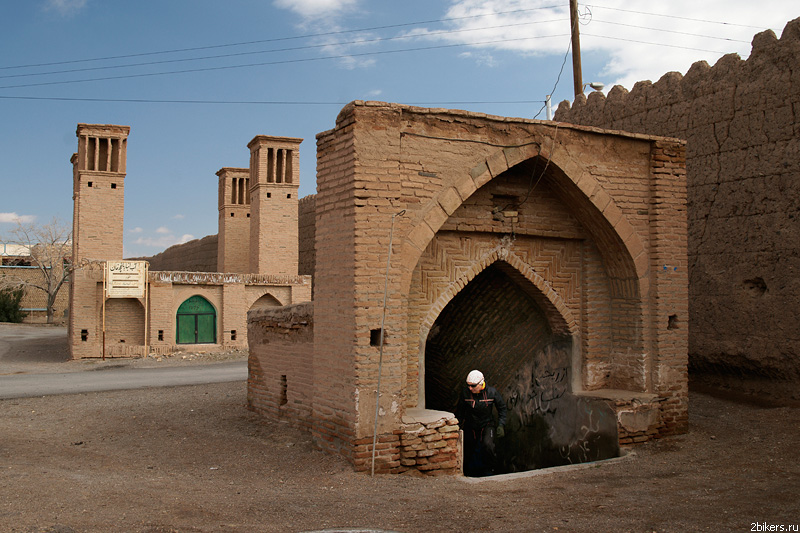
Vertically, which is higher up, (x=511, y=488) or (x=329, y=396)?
(x=329, y=396)

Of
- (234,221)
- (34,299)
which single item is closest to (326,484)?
(234,221)

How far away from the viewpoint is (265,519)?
16.4 feet

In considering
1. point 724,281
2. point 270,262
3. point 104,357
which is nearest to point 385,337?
point 724,281

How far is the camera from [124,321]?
19.1 metres

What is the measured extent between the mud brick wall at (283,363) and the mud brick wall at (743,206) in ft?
15.9

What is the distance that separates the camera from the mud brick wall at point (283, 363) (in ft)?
26.4

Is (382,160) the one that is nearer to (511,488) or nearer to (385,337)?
(385,337)

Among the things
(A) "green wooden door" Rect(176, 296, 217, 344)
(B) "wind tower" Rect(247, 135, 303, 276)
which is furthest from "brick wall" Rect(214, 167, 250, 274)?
(A) "green wooden door" Rect(176, 296, 217, 344)

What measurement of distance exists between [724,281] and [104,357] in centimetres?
1641

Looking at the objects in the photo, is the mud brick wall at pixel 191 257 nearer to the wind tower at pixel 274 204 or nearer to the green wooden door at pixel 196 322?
the wind tower at pixel 274 204

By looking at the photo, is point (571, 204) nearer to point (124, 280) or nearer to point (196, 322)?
point (124, 280)

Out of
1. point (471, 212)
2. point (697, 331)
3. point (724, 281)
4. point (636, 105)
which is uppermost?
point (636, 105)

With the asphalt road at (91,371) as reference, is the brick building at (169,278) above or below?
above

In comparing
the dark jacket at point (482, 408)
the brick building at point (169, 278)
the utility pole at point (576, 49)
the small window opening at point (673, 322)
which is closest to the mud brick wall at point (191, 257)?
the brick building at point (169, 278)
